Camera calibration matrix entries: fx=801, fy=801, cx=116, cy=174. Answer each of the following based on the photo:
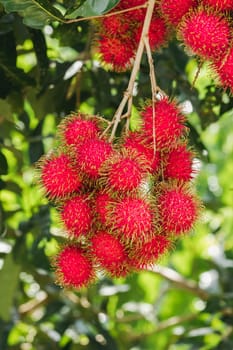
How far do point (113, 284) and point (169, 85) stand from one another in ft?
3.40

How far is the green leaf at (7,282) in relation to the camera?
2305 mm

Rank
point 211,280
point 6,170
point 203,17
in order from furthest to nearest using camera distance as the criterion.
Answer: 1. point 211,280
2. point 6,170
3. point 203,17

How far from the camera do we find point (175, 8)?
1.37 metres

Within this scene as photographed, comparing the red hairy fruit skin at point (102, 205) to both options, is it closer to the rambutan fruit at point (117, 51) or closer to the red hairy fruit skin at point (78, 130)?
the red hairy fruit skin at point (78, 130)

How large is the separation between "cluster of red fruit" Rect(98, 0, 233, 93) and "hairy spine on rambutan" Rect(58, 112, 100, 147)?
0.21 metres

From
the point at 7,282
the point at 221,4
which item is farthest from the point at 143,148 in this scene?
the point at 7,282

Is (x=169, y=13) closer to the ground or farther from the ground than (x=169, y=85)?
farther from the ground

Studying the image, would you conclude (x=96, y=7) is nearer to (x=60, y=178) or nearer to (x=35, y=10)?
(x=35, y=10)

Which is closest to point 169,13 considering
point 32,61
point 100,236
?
point 100,236

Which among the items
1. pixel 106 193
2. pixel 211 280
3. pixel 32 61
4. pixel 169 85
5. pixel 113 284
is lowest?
pixel 113 284

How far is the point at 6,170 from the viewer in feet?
6.03

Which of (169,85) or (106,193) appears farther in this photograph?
(169,85)

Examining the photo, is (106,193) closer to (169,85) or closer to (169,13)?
(169,13)

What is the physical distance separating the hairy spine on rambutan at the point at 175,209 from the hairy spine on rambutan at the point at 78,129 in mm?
157
